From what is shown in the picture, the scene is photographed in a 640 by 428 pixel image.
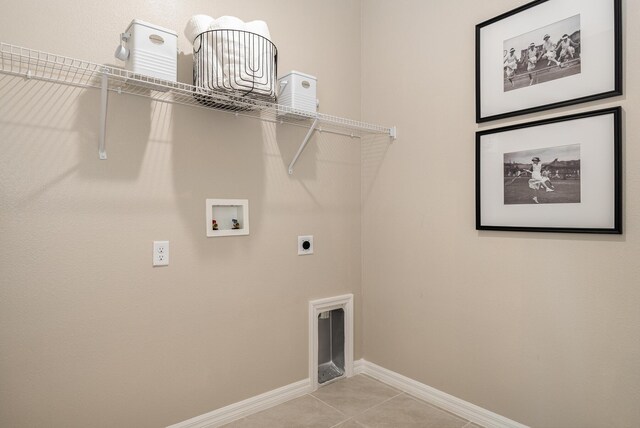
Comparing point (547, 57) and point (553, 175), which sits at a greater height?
point (547, 57)

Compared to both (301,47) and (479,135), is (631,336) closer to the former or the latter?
(479,135)

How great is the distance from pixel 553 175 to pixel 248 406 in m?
1.88

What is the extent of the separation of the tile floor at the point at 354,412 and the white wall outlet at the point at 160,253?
902 millimetres

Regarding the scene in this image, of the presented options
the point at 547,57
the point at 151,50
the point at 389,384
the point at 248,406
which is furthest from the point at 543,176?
the point at 248,406

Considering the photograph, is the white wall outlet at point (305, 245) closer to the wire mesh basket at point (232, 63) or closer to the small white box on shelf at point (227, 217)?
the small white box on shelf at point (227, 217)

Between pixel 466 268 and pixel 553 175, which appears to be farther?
pixel 466 268

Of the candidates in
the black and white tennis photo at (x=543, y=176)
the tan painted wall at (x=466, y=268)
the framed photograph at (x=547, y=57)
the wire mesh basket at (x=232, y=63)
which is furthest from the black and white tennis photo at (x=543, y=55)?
the wire mesh basket at (x=232, y=63)

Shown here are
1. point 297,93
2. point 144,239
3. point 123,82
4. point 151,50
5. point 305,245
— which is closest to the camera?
point 151,50

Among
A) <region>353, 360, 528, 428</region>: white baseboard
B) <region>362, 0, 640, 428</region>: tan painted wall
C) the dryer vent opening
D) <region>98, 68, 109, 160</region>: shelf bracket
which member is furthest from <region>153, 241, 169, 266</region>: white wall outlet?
<region>353, 360, 528, 428</region>: white baseboard

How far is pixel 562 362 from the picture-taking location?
1.66 m

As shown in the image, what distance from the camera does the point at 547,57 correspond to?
66.8 inches

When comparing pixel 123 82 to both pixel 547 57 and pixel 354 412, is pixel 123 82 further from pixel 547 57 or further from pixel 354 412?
pixel 354 412

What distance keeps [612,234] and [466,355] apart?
92cm

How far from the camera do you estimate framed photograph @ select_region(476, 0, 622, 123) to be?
4.99ft
